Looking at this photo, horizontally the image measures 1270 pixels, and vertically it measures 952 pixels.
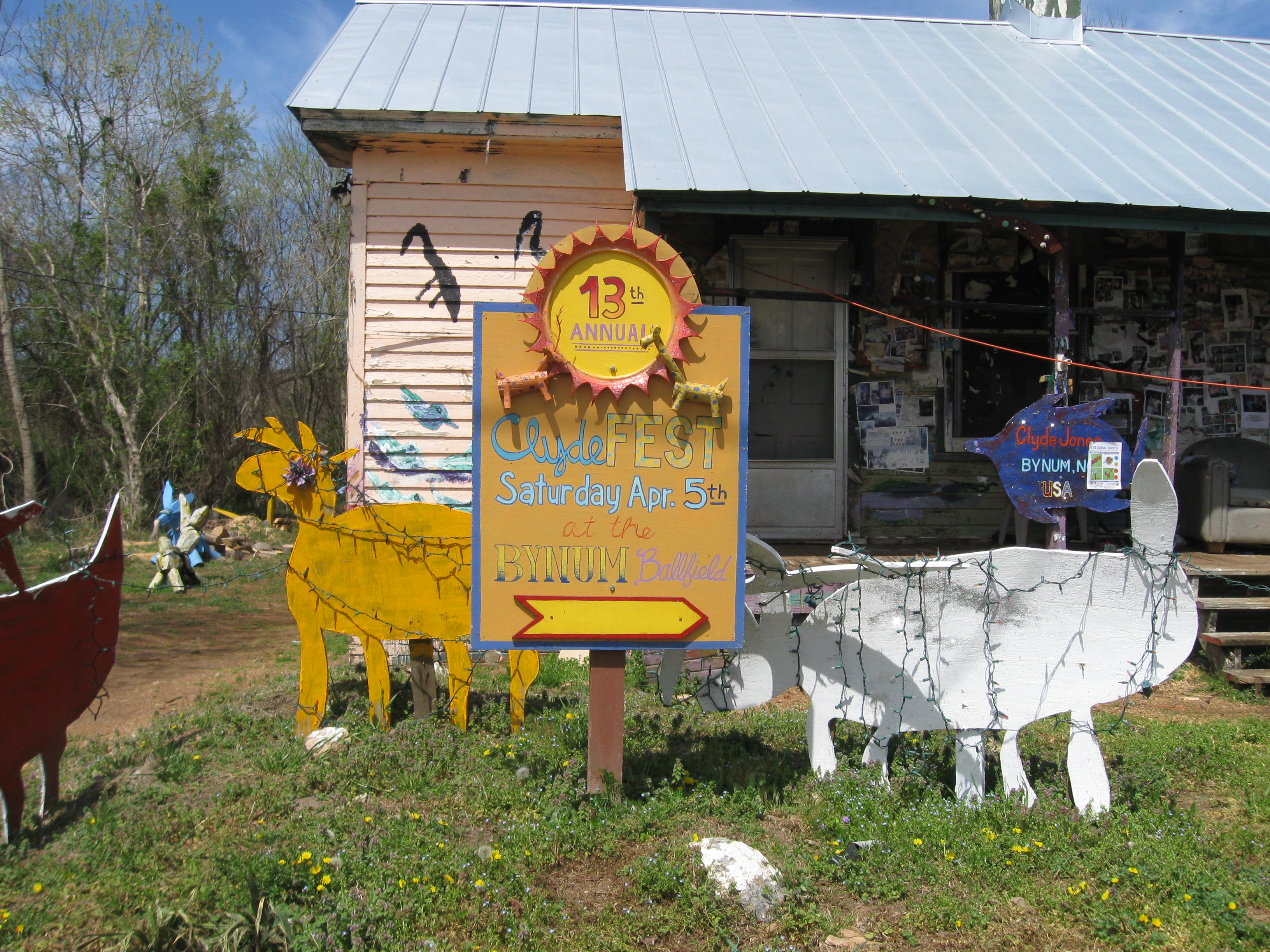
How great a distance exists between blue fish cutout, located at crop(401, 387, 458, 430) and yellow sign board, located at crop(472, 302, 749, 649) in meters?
3.18

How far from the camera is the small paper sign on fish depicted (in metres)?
6.10

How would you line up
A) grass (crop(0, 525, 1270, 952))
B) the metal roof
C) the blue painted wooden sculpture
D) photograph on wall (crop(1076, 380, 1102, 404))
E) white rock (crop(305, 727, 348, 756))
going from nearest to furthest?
1. grass (crop(0, 525, 1270, 952))
2. white rock (crop(305, 727, 348, 756))
3. the metal roof
4. photograph on wall (crop(1076, 380, 1102, 404))
5. the blue painted wooden sculpture

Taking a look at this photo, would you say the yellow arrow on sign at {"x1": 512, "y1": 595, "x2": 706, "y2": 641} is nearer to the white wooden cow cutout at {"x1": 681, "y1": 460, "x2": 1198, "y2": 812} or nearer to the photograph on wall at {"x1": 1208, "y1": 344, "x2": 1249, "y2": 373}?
the white wooden cow cutout at {"x1": 681, "y1": 460, "x2": 1198, "y2": 812}

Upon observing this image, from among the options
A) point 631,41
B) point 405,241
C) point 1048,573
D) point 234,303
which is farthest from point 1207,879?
point 234,303

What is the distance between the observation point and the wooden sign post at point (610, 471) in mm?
3652

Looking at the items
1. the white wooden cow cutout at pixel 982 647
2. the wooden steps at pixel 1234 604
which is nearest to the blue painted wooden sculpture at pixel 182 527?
the white wooden cow cutout at pixel 982 647

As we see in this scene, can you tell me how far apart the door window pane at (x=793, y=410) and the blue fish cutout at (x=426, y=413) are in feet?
9.24

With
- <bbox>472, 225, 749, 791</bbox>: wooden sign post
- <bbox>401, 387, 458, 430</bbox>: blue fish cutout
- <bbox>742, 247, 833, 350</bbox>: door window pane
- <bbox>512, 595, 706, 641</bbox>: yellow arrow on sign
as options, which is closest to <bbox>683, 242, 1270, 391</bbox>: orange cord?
<bbox>742, 247, 833, 350</bbox>: door window pane

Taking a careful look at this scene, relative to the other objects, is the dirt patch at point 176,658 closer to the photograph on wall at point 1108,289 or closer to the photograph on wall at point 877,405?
the photograph on wall at point 877,405

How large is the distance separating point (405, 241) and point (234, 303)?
48.7 ft

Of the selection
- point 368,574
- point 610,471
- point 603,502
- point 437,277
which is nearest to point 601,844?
point 603,502

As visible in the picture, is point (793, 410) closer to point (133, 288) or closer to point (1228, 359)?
point (1228, 359)

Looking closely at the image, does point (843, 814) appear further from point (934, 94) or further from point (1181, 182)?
point (934, 94)

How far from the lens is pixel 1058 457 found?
6.16 meters
